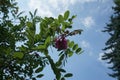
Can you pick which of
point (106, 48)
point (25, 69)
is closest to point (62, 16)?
point (25, 69)

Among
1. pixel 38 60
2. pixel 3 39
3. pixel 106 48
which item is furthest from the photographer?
pixel 106 48

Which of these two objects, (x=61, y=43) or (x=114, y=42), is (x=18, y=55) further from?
(x=114, y=42)

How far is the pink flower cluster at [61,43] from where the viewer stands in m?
2.70

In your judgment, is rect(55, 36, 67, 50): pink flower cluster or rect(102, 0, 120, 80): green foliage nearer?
rect(55, 36, 67, 50): pink flower cluster

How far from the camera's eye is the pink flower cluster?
8.87 feet

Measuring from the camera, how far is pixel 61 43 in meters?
2.73

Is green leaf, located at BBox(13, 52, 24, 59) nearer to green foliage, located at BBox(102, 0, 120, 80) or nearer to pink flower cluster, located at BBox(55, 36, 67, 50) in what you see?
pink flower cluster, located at BBox(55, 36, 67, 50)

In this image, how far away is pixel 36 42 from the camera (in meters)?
2.71

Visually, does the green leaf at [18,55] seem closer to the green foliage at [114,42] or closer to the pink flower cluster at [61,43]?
the pink flower cluster at [61,43]

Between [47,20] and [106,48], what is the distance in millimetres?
31612

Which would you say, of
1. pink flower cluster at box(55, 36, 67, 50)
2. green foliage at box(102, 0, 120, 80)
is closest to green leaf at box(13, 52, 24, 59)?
pink flower cluster at box(55, 36, 67, 50)

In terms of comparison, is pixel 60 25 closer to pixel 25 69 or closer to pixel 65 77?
pixel 65 77

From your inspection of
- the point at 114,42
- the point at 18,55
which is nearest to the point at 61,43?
the point at 18,55

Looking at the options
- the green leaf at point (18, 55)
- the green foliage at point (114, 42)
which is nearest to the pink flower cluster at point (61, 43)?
the green leaf at point (18, 55)
